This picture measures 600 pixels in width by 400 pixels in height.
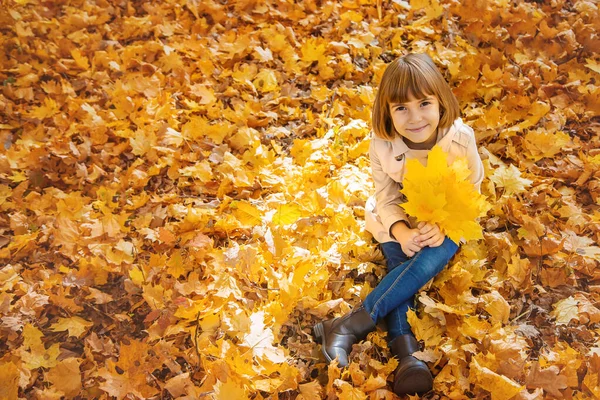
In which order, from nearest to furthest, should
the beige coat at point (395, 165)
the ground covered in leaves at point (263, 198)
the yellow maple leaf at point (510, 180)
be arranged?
the ground covered in leaves at point (263, 198) < the beige coat at point (395, 165) < the yellow maple leaf at point (510, 180)

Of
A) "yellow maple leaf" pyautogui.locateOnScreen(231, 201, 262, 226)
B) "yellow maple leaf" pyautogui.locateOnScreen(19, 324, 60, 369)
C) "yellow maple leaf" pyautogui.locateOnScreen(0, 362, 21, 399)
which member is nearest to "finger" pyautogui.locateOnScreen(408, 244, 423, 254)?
"yellow maple leaf" pyautogui.locateOnScreen(231, 201, 262, 226)

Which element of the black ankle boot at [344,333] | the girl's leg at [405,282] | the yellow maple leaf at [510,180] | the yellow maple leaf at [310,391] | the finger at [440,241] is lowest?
the yellow maple leaf at [310,391]

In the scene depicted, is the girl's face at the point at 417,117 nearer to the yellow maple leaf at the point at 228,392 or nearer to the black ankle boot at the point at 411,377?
the black ankle boot at the point at 411,377

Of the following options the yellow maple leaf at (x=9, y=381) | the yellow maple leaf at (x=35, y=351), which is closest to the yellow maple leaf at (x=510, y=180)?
the yellow maple leaf at (x=35, y=351)

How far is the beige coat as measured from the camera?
2041 millimetres

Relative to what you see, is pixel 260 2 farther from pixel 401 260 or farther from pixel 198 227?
pixel 401 260

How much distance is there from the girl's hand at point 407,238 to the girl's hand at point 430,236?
0.02m

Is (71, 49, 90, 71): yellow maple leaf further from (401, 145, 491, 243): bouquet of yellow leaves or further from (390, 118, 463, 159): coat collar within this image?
(401, 145, 491, 243): bouquet of yellow leaves

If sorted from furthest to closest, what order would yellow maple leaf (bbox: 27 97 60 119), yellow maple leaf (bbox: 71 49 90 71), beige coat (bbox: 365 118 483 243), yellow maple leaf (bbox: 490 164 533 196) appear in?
yellow maple leaf (bbox: 71 49 90 71) → yellow maple leaf (bbox: 27 97 60 119) → yellow maple leaf (bbox: 490 164 533 196) → beige coat (bbox: 365 118 483 243)

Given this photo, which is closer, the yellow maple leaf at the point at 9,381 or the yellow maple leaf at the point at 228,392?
the yellow maple leaf at the point at 228,392

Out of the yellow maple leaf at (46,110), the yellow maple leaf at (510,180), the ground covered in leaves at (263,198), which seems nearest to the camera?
the ground covered in leaves at (263,198)

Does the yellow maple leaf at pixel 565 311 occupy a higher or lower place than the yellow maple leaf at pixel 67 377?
higher

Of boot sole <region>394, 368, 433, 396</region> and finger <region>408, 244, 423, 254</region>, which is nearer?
boot sole <region>394, 368, 433, 396</region>

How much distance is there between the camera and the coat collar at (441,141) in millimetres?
2033
